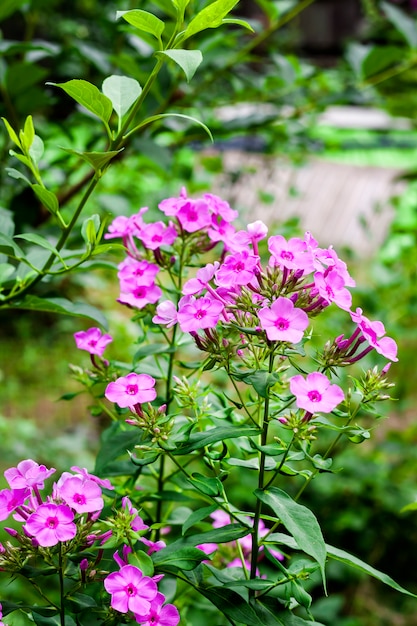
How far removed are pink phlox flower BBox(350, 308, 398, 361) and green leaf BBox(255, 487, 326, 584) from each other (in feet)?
0.42

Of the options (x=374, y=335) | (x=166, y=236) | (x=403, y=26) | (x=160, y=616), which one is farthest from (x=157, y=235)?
(x=403, y=26)

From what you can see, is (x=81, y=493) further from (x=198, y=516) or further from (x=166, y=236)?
(x=166, y=236)

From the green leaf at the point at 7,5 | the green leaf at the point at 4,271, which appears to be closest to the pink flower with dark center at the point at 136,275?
the green leaf at the point at 4,271

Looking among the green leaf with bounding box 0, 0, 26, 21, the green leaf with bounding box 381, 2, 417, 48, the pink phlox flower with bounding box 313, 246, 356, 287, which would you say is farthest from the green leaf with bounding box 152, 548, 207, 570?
the green leaf with bounding box 381, 2, 417, 48

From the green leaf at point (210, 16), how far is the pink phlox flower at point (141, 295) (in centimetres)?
21

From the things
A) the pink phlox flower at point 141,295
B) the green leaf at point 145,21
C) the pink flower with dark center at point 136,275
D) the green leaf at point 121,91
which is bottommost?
the pink phlox flower at point 141,295

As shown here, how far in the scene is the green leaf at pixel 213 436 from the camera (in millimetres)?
517

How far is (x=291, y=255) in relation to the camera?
55 cm

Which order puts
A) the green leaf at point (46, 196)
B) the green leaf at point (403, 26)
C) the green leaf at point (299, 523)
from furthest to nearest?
the green leaf at point (403, 26) → the green leaf at point (46, 196) → the green leaf at point (299, 523)

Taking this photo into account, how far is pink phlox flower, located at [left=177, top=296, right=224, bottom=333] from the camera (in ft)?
1.73

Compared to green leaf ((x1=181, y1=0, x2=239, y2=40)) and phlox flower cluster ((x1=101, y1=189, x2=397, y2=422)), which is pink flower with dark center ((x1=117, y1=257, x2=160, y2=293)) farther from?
green leaf ((x1=181, y1=0, x2=239, y2=40))

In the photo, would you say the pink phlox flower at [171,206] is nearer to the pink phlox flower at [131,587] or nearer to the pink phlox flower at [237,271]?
the pink phlox flower at [237,271]

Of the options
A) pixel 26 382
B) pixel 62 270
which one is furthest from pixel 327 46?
pixel 62 270

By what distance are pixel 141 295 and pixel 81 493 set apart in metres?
0.19
